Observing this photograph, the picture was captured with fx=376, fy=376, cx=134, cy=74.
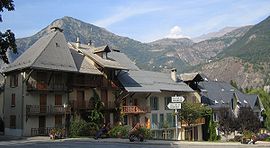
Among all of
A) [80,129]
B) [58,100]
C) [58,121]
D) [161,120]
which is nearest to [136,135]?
[80,129]

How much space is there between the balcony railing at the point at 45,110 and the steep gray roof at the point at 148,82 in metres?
10.0

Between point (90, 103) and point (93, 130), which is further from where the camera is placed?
point (90, 103)

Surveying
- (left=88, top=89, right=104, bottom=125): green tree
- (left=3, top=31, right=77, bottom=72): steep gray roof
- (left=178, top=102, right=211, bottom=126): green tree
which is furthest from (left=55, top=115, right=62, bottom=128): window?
(left=178, top=102, right=211, bottom=126): green tree

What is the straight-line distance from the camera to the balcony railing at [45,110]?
1579 inches

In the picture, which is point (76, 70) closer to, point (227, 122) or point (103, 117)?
point (103, 117)

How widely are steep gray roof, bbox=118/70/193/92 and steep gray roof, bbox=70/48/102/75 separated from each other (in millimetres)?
5082

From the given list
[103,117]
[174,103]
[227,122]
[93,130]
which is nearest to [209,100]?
[227,122]

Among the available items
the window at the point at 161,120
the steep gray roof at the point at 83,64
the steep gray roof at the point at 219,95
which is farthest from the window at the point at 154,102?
the steep gray roof at the point at 219,95

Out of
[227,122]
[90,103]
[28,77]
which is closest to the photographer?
[28,77]

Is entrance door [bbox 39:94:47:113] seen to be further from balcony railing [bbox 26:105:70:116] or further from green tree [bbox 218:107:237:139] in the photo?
green tree [bbox 218:107:237:139]

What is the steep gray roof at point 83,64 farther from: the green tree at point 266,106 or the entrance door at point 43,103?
the green tree at point 266,106

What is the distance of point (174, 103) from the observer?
2611cm

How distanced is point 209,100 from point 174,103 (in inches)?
1794

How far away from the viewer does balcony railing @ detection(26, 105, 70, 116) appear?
40100 millimetres
